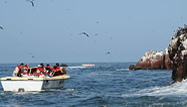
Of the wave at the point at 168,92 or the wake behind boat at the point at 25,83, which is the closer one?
the wave at the point at 168,92

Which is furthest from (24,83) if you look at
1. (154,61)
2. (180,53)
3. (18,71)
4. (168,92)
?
(154,61)

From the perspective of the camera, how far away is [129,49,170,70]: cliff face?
286 ft

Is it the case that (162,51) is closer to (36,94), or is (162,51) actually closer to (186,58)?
(186,58)

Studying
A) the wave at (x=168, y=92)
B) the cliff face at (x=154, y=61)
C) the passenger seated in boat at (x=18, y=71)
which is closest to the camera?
the wave at (x=168, y=92)

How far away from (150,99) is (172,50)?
16.8 m

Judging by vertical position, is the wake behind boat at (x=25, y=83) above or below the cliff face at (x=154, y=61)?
below

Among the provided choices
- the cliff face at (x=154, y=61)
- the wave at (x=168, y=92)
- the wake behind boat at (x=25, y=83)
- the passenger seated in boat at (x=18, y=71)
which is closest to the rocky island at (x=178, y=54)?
the wave at (x=168, y=92)

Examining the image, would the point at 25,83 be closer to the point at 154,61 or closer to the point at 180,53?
the point at 180,53

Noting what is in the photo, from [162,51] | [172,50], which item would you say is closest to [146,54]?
[162,51]

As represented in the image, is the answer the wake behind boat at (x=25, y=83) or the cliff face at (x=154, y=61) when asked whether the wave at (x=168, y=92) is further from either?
the cliff face at (x=154, y=61)

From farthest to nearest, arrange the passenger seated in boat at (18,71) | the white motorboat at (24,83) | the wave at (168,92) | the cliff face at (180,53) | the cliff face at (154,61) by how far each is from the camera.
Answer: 1. the cliff face at (154,61)
2. the cliff face at (180,53)
3. the passenger seated in boat at (18,71)
4. the white motorboat at (24,83)
5. the wave at (168,92)

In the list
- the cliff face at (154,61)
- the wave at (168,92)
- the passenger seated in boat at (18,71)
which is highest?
the cliff face at (154,61)

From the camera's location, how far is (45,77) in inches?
1023

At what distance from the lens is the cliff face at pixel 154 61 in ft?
286
